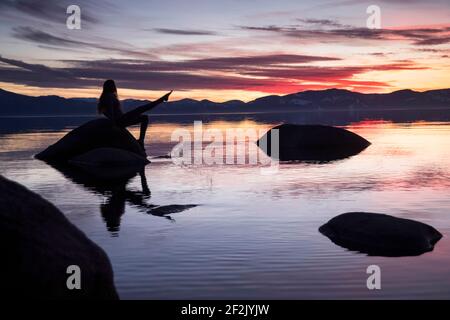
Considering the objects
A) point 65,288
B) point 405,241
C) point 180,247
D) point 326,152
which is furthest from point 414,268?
point 326,152

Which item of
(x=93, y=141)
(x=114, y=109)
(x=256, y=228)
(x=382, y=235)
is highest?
(x=114, y=109)

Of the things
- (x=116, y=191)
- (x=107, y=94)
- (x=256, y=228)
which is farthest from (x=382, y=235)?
(x=107, y=94)

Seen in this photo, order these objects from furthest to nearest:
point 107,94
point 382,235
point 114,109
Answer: point 114,109 → point 107,94 → point 382,235

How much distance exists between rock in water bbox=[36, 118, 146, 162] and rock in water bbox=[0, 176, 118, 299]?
17.4 m

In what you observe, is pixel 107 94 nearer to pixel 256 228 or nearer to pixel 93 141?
pixel 93 141

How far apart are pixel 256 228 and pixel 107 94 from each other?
46.7 ft

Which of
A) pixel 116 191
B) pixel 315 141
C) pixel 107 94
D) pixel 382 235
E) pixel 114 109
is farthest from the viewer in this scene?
pixel 315 141

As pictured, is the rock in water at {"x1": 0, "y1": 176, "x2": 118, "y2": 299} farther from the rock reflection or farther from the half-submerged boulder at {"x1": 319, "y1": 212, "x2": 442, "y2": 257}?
the half-submerged boulder at {"x1": 319, "y1": 212, "x2": 442, "y2": 257}

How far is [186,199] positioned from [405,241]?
21.6 ft

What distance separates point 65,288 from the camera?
621cm

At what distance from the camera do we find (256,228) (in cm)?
1112

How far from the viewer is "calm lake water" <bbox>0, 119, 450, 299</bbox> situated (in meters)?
7.70

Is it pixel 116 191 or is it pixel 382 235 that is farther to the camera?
pixel 116 191
